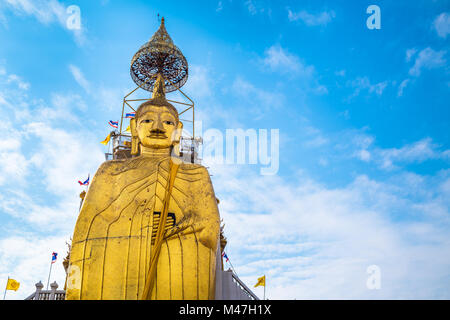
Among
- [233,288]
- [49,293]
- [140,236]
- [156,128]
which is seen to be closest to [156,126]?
[156,128]

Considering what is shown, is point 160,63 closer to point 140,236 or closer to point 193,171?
point 193,171

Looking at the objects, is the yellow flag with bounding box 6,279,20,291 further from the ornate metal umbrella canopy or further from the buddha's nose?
the buddha's nose

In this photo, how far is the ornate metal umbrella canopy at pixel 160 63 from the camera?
11.8 m

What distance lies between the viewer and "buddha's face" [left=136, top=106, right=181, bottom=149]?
293 inches

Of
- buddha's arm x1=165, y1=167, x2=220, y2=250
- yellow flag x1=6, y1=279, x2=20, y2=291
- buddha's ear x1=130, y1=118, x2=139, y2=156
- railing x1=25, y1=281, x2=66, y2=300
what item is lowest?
railing x1=25, y1=281, x2=66, y2=300

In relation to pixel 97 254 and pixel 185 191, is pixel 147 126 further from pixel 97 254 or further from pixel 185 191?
pixel 97 254

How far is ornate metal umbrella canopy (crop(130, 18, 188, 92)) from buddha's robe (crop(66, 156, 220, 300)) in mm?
5692

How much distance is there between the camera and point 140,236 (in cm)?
629

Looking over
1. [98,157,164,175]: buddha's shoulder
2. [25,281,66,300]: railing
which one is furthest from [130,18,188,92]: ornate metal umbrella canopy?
[25,281,66,300]: railing

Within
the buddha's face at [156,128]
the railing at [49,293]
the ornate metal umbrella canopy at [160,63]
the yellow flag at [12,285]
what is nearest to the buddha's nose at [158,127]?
the buddha's face at [156,128]
